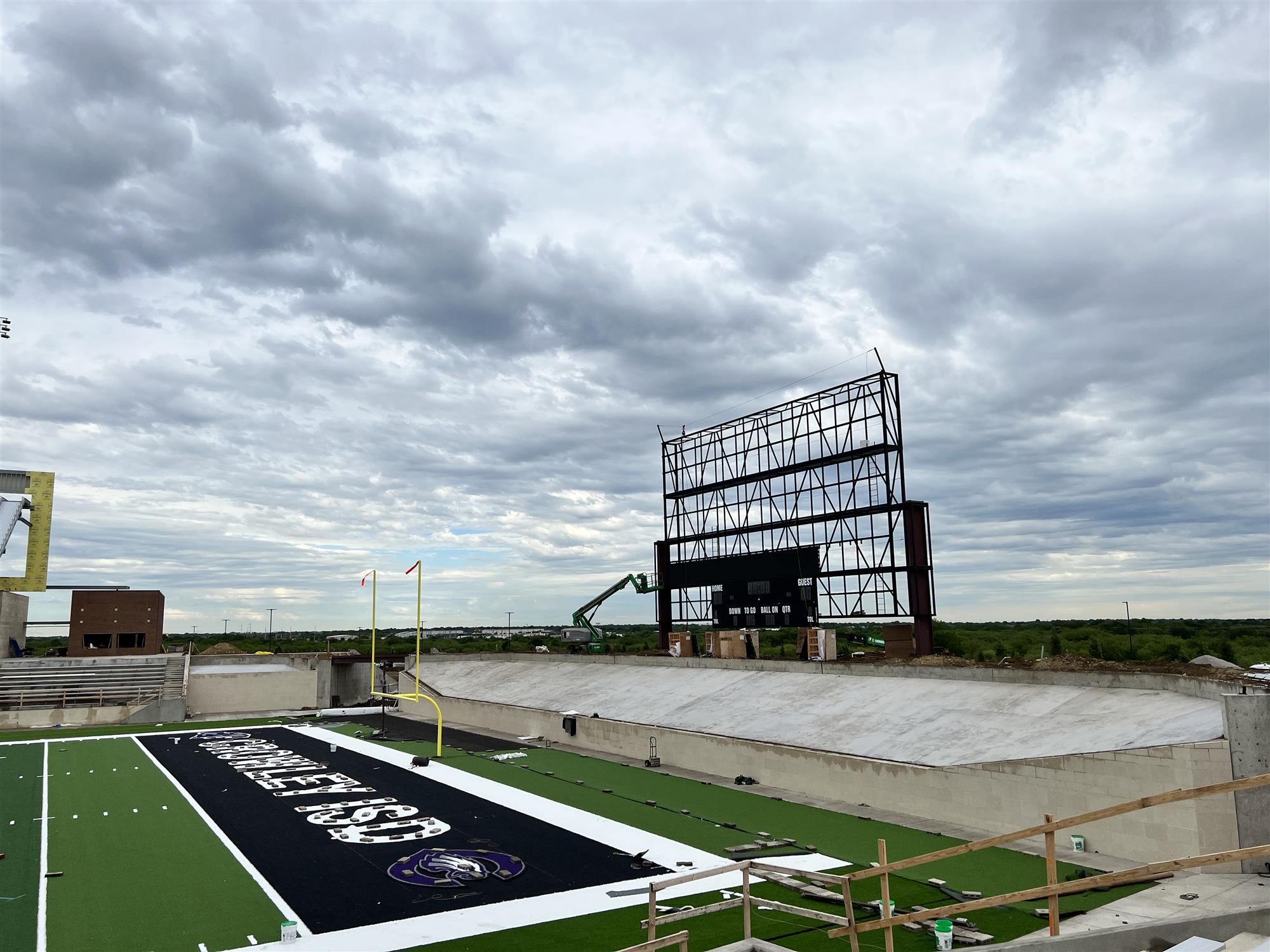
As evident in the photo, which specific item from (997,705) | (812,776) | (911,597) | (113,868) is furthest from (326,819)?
(911,597)

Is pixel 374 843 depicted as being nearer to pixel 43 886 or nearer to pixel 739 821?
pixel 43 886

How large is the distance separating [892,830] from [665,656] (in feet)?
84.0

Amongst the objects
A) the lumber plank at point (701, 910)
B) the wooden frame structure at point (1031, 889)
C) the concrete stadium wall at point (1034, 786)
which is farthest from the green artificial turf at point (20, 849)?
the concrete stadium wall at point (1034, 786)

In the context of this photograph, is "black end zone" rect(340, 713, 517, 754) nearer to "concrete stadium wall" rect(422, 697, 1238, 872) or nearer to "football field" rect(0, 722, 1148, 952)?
"football field" rect(0, 722, 1148, 952)

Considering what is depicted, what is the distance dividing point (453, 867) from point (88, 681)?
43.9 meters

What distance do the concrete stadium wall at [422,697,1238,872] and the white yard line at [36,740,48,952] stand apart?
1719 centimetres

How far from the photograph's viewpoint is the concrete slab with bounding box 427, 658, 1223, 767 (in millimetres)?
19203

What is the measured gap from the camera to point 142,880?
16.4 metres

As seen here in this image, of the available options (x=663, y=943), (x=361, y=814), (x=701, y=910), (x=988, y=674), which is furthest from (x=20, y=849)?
(x=988, y=674)

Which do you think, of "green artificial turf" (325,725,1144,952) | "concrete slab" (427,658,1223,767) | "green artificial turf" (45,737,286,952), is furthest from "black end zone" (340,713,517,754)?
"green artificial turf" (45,737,286,952)

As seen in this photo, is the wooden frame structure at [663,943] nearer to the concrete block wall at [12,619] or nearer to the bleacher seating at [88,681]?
the bleacher seating at [88,681]

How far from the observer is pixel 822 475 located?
1590 inches

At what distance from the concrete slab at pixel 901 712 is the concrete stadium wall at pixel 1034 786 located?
0.50m

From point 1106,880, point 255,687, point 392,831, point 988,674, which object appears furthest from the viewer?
point 255,687
